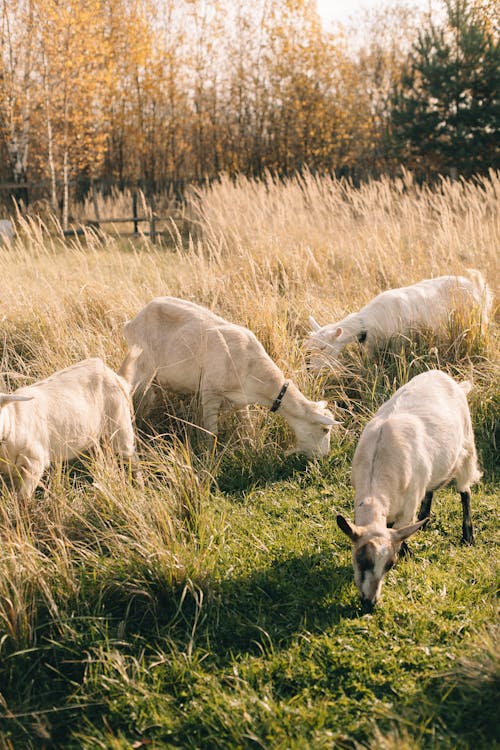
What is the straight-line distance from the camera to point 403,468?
3.72 metres

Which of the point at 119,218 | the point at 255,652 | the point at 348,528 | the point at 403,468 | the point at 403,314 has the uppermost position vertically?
the point at 119,218

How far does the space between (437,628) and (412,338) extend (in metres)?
3.57

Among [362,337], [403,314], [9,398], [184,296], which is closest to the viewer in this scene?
[9,398]

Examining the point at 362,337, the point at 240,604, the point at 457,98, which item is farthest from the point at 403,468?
the point at 457,98

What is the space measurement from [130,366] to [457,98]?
663 inches

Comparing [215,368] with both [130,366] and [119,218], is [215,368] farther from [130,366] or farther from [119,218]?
[119,218]

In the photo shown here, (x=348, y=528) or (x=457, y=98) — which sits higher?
(x=457, y=98)

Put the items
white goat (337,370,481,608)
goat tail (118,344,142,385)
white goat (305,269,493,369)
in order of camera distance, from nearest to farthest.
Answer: white goat (337,370,481,608), goat tail (118,344,142,385), white goat (305,269,493,369)

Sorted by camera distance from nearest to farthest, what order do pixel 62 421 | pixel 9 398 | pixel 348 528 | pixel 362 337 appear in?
pixel 348 528, pixel 9 398, pixel 62 421, pixel 362 337

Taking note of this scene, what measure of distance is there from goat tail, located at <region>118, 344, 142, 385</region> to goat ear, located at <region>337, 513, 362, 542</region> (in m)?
2.35

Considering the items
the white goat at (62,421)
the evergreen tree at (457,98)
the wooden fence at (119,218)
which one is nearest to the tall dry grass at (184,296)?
the white goat at (62,421)

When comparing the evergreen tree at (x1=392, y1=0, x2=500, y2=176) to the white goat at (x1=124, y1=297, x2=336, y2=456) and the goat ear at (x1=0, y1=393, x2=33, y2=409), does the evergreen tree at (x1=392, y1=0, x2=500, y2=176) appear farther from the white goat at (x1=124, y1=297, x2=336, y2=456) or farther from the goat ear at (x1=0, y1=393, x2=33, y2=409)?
the goat ear at (x1=0, y1=393, x2=33, y2=409)

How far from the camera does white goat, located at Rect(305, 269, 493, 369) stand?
627 centimetres

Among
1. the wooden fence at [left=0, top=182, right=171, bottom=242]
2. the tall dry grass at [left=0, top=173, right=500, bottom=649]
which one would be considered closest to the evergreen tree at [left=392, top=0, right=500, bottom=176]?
the wooden fence at [left=0, top=182, right=171, bottom=242]
